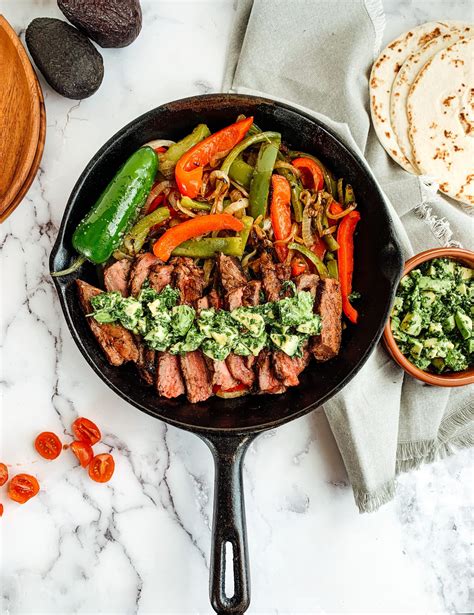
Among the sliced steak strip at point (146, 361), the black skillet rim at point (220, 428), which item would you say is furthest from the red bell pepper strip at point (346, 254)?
the sliced steak strip at point (146, 361)

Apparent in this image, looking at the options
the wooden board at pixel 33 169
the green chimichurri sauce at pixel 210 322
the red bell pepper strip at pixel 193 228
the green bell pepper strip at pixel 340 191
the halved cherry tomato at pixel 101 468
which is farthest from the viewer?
the halved cherry tomato at pixel 101 468

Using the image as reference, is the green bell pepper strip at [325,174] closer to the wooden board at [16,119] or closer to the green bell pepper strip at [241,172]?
the green bell pepper strip at [241,172]

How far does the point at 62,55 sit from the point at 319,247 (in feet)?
5.64

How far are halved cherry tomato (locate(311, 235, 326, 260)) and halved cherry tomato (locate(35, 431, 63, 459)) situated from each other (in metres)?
1.81

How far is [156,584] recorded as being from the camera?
13.0 feet

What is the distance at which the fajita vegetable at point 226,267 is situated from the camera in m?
3.35

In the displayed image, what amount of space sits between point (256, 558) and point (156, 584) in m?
0.60

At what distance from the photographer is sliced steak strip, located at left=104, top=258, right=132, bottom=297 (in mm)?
3465

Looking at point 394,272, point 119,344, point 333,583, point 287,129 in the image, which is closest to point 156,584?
point 333,583

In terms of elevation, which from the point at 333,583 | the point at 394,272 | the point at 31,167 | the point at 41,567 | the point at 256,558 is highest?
the point at 31,167

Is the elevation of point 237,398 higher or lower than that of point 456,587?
higher

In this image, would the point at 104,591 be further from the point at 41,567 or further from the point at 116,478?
the point at 116,478

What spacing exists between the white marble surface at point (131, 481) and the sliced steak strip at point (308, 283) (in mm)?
908

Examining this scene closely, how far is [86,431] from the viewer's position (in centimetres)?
387
